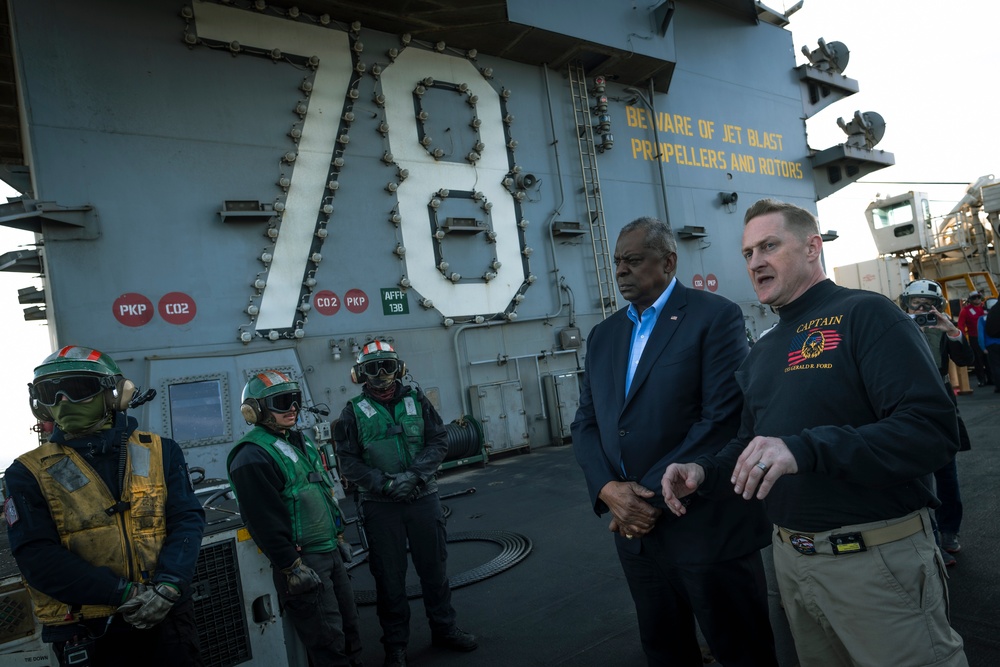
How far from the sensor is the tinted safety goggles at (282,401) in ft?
11.5

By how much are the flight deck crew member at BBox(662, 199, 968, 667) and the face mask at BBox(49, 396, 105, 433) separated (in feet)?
7.97

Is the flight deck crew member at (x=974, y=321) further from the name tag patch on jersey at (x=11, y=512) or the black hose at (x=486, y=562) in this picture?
the name tag patch on jersey at (x=11, y=512)

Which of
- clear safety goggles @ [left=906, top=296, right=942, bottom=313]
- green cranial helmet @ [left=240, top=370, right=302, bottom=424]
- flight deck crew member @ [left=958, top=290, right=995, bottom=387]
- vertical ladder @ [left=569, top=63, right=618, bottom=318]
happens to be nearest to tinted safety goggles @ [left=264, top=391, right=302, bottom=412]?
green cranial helmet @ [left=240, top=370, right=302, bottom=424]

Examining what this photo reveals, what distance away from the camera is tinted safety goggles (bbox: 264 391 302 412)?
11.5ft

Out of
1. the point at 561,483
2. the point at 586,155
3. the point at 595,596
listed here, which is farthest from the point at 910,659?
the point at 586,155

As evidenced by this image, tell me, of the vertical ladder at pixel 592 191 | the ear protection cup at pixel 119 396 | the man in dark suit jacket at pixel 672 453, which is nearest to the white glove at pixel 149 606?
the ear protection cup at pixel 119 396

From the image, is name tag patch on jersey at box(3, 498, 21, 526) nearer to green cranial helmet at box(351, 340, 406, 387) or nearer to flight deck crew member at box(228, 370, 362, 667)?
flight deck crew member at box(228, 370, 362, 667)

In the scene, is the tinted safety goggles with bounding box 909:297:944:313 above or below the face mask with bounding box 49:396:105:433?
below

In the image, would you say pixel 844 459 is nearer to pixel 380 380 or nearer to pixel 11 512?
pixel 11 512

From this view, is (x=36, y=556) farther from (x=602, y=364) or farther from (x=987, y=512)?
(x=987, y=512)

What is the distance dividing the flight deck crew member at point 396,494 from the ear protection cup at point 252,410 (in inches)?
24.4

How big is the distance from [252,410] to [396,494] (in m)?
1.03

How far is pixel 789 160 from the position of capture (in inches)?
698

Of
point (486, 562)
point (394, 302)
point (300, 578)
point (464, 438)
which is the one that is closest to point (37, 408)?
point (300, 578)
